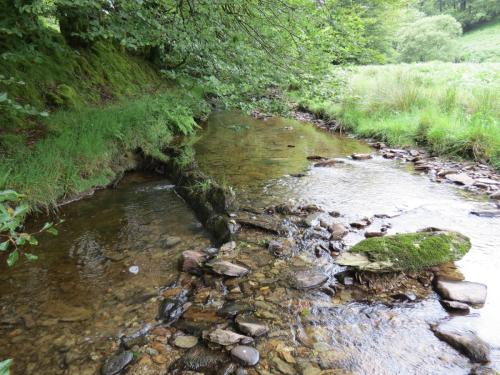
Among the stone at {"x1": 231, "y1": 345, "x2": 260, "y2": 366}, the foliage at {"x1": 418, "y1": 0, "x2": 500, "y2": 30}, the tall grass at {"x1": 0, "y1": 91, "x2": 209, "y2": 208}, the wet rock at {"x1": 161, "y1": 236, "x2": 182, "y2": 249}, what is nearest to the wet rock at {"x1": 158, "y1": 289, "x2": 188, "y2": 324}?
the stone at {"x1": 231, "y1": 345, "x2": 260, "y2": 366}

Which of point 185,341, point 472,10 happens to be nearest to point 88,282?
point 185,341

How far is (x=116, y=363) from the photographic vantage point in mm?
2188

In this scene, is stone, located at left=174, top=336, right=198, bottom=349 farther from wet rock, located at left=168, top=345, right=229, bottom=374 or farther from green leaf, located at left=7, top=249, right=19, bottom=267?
green leaf, located at left=7, top=249, right=19, bottom=267

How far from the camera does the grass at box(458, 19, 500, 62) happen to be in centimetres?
2653

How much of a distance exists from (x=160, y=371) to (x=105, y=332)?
2.05ft

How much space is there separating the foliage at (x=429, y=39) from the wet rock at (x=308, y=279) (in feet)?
119

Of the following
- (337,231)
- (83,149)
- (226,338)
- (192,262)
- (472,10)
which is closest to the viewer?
(226,338)

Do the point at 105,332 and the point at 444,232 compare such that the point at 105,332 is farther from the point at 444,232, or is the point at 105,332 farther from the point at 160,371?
the point at 444,232

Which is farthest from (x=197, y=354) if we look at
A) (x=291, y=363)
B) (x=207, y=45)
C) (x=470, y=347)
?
(x=207, y=45)

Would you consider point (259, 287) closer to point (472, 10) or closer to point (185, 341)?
point (185, 341)

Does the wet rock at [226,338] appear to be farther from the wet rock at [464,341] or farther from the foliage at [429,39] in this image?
the foliage at [429,39]

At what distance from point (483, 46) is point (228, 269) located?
38.2m

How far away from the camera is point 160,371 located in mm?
2131

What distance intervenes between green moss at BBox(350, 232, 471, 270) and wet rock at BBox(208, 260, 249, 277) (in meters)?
1.06
